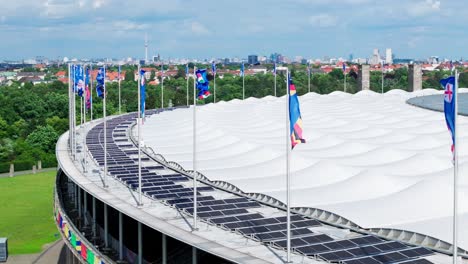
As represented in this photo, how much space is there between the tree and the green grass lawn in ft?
26.3

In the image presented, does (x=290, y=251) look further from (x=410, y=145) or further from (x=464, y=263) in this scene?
(x=410, y=145)

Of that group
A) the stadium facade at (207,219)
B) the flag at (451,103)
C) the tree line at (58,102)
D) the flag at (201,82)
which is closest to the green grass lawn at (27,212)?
the tree line at (58,102)

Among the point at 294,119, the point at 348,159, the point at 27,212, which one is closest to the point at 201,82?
the point at 348,159

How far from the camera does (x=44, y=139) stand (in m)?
104

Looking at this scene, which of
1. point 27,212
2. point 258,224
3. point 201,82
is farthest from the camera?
point 27,212

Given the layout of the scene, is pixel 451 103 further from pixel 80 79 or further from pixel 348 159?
pixel 80 79

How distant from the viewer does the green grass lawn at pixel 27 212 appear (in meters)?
60.4

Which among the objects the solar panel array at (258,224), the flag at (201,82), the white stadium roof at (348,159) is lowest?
the solar panel array at (258,224)

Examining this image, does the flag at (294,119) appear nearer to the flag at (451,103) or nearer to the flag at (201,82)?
the flag at (451,103)

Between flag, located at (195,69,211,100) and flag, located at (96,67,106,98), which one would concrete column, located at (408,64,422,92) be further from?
flag, located at (195,69,211,100)

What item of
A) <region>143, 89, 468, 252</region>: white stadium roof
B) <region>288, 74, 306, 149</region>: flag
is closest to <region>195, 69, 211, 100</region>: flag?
<region>143, 89, 468, 252</region>: white stadium roof

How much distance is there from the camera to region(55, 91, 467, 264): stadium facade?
2547 centimetres

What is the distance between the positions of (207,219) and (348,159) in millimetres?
14602

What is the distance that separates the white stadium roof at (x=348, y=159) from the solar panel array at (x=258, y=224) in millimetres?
1544
